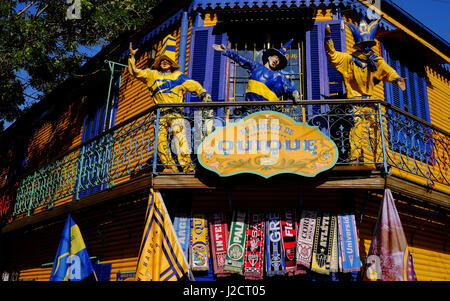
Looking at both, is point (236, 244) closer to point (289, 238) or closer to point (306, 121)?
point (289, 238)

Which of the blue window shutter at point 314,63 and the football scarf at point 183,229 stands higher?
the blue window shutter at point 314,63

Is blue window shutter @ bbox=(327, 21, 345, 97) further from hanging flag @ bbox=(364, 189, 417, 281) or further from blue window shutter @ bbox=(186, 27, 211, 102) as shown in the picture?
hanging flag @ bbox=(364, 189, 417, 281)

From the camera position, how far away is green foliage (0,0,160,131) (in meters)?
9.28

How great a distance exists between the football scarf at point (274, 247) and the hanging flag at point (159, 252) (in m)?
1.39

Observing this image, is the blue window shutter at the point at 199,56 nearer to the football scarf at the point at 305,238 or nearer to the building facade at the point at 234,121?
the building facade at the point at 234,121

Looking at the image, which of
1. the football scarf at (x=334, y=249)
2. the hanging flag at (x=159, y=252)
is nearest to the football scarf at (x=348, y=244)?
the football scarf at (x=334, y=249)

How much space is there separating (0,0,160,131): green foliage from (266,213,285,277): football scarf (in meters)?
5.81

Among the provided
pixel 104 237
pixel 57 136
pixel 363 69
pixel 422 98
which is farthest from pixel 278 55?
pixel 57 136

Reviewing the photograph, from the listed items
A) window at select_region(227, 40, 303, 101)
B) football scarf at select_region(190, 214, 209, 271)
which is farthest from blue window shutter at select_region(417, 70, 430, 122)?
football scarf at select_region(190, 214, 209, 271)

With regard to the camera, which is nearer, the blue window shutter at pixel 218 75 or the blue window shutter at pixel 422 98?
the blue window shutter at pixel 218 75

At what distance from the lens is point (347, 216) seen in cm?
699

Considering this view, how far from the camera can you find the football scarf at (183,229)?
23.6ft
